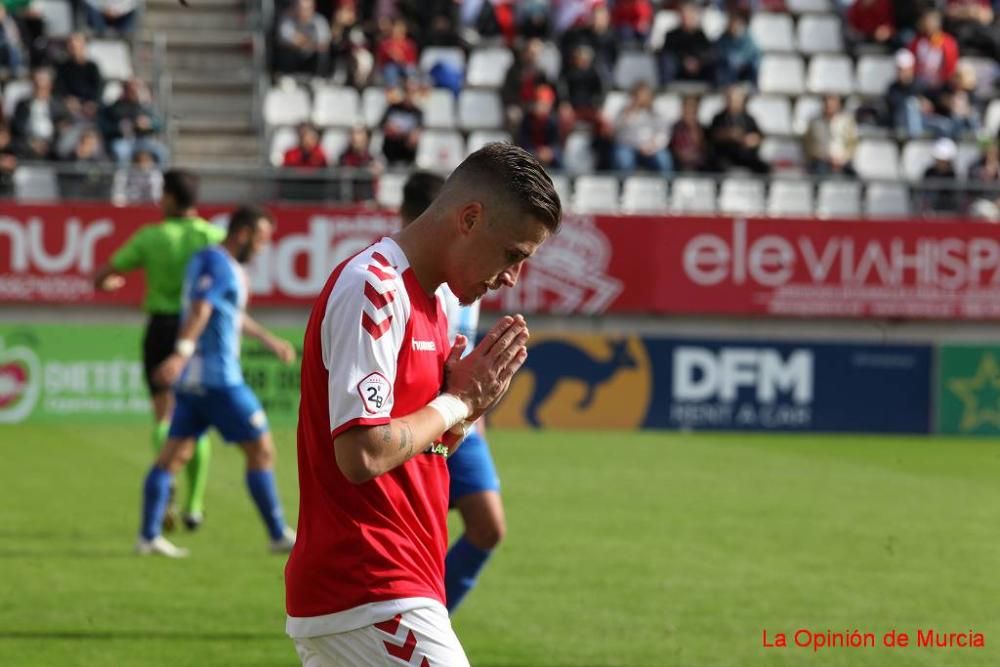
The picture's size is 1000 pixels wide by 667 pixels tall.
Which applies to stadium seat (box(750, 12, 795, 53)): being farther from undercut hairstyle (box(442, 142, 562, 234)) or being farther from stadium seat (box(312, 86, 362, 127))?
undercut hairstyle (box(442, 142, 562, 234))

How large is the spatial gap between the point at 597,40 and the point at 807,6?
4197 mm

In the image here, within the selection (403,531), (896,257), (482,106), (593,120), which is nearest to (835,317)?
(896,257)

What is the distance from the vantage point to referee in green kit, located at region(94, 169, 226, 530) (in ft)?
41.4

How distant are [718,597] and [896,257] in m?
14.2

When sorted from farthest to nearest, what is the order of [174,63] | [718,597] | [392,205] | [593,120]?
[174,63], [593,120], [392,205], [718,597]

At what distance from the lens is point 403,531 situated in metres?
4.32

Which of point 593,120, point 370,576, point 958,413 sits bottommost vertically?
point 958,413

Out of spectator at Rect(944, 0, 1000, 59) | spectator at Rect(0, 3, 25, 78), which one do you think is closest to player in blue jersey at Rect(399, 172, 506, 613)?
spectator at Rect(0, 3, 25, 78)

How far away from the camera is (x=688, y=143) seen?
23.9 m

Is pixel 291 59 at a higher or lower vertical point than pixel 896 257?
higher

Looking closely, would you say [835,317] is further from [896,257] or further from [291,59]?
[291,59]

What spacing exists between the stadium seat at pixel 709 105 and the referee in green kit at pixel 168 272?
13.2 meters

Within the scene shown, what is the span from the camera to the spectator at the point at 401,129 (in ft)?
Result: 76.2

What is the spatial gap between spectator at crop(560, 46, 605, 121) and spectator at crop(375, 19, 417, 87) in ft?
7.48
